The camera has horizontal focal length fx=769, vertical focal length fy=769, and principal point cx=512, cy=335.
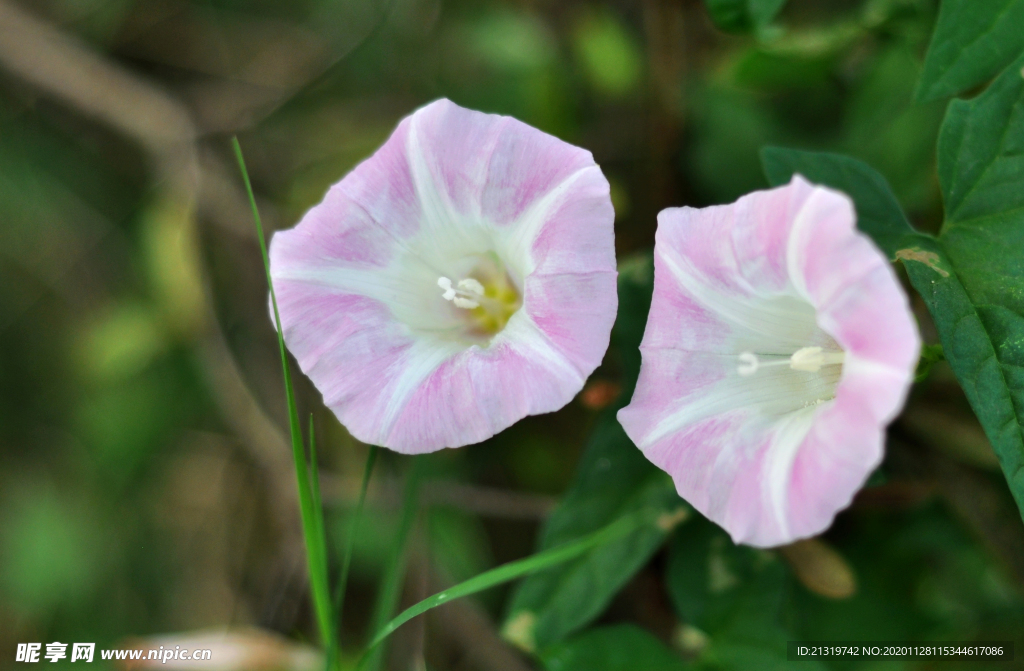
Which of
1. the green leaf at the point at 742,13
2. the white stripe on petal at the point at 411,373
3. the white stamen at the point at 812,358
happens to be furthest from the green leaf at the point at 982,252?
the white stripe on petal at the point at 411,373

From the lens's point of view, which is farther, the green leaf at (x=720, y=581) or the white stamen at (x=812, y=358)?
the green leaf at (x=720, y=581)

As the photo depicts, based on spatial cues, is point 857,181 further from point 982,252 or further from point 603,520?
point 603,520

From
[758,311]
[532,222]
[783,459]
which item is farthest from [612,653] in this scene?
[532,222]

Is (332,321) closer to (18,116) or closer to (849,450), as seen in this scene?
(849,450)

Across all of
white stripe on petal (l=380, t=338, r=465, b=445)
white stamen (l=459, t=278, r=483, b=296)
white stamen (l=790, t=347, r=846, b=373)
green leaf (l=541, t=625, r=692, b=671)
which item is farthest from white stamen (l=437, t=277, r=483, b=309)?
green leaf (l=541, t=625, r=692, b=671)

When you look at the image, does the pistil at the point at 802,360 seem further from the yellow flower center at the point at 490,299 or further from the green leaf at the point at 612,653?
the green leaf at the point at 612,653

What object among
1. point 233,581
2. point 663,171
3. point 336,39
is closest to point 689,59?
point 663,171

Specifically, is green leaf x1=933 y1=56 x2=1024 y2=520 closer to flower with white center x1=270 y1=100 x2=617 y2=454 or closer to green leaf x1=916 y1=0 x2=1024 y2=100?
green leaf x1=916 y1=0 x2=1024 y2=100
